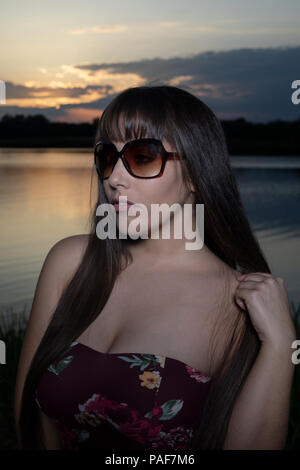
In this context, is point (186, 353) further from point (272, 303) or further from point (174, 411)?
point (272, 303)

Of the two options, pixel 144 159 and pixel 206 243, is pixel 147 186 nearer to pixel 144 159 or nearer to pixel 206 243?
pixel 144 159

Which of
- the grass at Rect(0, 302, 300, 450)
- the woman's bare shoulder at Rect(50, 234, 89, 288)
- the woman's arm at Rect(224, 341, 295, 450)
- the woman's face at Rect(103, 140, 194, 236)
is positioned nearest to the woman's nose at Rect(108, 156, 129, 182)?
the woman's face at Rect(103, 140, 194, 236)

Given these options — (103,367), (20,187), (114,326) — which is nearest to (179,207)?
(114,326)

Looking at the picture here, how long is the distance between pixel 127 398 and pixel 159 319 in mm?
323

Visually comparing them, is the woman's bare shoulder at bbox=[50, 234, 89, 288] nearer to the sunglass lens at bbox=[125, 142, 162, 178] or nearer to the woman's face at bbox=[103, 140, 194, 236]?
the woman's face at bbox=[103, 140, 194, 236]

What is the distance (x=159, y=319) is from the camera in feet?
6.98

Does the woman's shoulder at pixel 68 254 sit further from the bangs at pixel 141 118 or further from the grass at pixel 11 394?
the grass at pixel 11 394

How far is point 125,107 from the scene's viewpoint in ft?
6.70

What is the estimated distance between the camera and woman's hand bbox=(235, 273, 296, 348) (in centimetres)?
187

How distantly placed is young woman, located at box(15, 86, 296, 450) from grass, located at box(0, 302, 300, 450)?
1.22 m

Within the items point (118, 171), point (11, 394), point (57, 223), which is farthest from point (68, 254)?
point (57, 223)

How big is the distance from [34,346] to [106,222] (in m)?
0.55

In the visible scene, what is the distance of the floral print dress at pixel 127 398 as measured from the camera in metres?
1.93

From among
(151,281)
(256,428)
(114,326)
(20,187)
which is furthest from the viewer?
(20,187)
